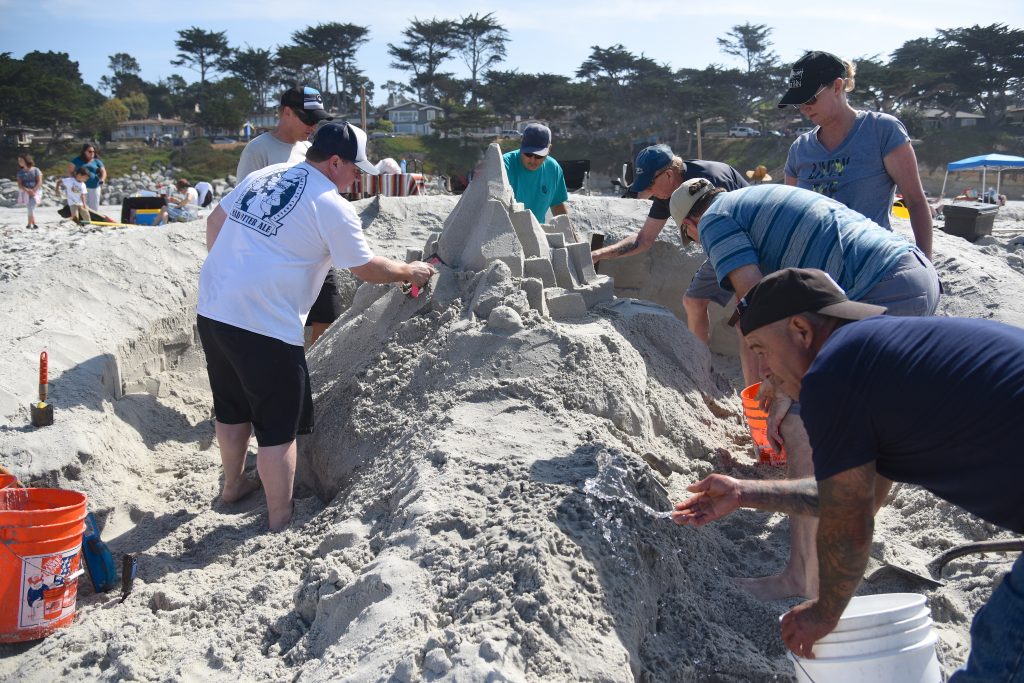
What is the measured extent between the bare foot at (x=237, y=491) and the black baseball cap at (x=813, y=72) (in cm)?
276

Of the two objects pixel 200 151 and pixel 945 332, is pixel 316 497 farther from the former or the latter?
pixel 200 151

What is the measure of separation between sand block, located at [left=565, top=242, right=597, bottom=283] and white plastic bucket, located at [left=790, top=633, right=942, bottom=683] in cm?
278

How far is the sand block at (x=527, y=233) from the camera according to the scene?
427 centimetres

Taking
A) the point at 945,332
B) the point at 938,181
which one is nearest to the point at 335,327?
the point at 945,332

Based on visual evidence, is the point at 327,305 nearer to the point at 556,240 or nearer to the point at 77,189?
the point at 556,240

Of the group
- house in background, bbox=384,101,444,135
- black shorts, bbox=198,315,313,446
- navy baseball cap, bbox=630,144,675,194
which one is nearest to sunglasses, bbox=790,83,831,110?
navy baseball cap, bbox=630,144,675,194

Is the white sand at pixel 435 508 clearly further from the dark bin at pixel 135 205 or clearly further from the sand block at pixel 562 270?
the dark bin at pixel 135 205

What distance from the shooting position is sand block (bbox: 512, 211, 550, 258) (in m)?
4.27

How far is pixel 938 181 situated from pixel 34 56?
53.7 metres

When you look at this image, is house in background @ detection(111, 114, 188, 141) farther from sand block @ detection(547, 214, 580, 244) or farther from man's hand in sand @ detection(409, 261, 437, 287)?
man's hand in sand @ detection(409, 261, 437, 287)

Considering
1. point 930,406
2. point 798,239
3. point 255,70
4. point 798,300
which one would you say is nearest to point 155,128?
point 255,70

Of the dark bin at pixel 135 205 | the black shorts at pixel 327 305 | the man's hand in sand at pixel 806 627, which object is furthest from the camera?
the dark bin at pixel 135 205

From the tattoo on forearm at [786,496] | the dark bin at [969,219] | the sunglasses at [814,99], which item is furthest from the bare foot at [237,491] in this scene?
the dark bin at [969,219]

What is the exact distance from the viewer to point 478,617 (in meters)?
2.18
